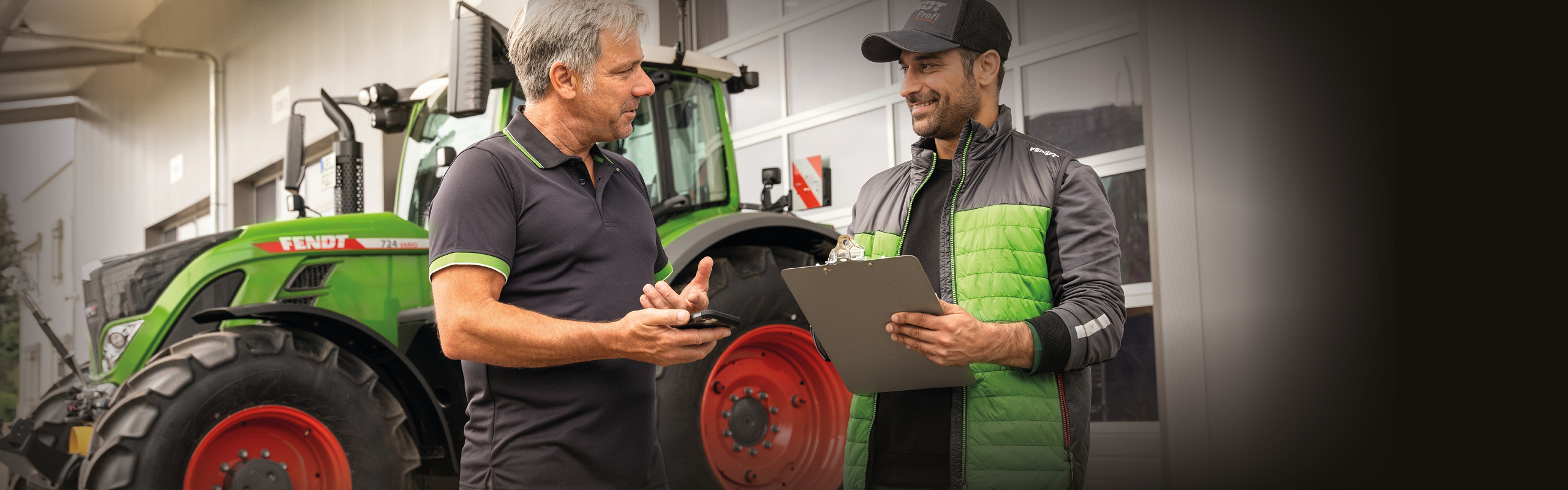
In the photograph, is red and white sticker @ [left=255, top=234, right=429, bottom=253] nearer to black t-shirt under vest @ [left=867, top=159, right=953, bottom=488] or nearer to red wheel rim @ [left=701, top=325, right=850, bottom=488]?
red wheel rim @ [left=701, top=325, right=850, bottom=488]

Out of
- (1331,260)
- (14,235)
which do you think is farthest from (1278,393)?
(14,235)

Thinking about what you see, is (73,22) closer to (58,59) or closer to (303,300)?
(58,59)

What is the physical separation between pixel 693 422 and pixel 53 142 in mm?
13598

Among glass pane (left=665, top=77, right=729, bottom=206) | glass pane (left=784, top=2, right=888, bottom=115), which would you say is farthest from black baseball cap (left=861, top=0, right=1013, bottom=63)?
glass pane (left=784, top=2, right=888, bottom=115)

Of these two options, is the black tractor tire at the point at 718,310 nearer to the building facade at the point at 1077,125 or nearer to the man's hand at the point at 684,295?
the building facade at the point at 1077,125

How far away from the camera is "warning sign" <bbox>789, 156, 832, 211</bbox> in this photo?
5.90 m

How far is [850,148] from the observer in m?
5.67

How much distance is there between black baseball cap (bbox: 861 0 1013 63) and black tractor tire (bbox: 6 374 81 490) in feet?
9.62

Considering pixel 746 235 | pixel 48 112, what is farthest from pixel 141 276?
pixel 48 112

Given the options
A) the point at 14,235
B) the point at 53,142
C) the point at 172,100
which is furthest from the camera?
the point at 53,142

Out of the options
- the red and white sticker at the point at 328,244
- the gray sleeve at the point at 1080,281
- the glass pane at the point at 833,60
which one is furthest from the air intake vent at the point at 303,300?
the glass pane at the point at 833,60

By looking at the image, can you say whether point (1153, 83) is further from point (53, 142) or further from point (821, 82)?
point (53, 142)

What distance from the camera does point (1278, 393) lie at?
3443 mm

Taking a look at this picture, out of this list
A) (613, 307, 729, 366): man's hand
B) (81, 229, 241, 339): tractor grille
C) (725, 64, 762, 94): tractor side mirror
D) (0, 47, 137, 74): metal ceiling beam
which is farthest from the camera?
(0, 47, 137, 74): metal ceiling beam
